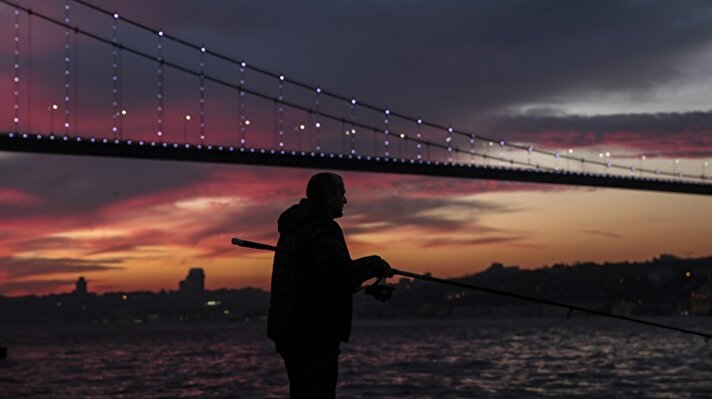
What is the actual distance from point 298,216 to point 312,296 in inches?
14.9

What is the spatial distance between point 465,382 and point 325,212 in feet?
133

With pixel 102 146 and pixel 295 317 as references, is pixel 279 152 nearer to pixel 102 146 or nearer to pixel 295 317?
pixel 102 146

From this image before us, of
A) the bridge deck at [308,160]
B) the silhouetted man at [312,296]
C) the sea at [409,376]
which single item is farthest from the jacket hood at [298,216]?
the bridge deck at [308,160]

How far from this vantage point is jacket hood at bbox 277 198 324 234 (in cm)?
560

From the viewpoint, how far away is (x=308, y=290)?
5.55 meters

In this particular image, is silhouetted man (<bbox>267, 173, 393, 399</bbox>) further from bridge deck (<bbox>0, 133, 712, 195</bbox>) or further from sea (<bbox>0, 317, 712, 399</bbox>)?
bridge deck (<bbox>0, 133, 712, 195</bbox>)

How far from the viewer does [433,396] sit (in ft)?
127

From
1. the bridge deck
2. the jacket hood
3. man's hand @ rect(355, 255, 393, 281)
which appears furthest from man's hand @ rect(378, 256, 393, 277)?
the bridge deck

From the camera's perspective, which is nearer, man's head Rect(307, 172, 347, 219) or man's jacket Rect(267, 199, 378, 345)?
man's jacket Rect(267, 199, 378, 345)

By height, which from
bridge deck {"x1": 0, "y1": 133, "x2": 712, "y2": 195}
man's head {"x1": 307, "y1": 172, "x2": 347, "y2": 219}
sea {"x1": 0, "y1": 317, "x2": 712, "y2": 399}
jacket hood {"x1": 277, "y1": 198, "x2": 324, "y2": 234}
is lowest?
sea {"x1": 0, "y1": 317, "x2": 712, "y2": 399}

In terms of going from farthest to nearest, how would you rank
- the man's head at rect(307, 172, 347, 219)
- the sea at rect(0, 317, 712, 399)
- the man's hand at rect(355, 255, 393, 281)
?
1. the sea at rect(0, 317, 712, 399)
2. the man's head at rect(307, 172, 347, 219)
3. the man's hand at rect(355, 255, 393, 281)

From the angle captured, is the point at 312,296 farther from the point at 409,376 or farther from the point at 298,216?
the point at 409,376

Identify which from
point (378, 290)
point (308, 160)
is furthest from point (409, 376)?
point (378, 290)

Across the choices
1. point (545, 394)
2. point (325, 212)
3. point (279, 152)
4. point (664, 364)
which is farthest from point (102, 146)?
point (325, 212)
